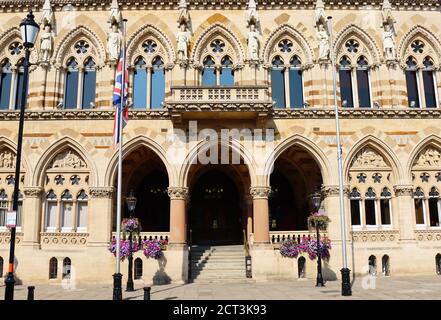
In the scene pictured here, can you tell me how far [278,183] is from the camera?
102ft

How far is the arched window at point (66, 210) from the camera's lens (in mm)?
25797

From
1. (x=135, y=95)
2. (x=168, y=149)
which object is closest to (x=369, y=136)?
(x=168, y=149)

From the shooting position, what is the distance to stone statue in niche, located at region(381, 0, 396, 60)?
2670 centimetres

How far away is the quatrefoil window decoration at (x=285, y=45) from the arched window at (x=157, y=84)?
7524 mm

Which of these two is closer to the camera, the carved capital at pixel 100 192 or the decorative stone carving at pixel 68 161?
the carved capital at pixel 100 192

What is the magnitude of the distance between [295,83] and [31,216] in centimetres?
1753

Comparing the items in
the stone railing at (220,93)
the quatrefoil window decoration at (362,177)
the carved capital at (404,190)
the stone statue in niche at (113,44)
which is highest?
the stone statue in niche at (113,44)

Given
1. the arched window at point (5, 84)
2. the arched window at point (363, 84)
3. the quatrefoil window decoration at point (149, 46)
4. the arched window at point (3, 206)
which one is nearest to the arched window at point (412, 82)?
the arched window at point (363, 84)

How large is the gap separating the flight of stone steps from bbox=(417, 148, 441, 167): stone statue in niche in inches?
477

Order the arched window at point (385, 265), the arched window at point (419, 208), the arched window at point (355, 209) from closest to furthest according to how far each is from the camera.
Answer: the arched window at point (385, 265)
the arched window at point (355, 209)
the arched window at point (419, 208)

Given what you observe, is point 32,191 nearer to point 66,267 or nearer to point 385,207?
point 66,267

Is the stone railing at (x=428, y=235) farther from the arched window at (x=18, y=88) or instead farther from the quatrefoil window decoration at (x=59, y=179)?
the arched window at (x=18, y=88)

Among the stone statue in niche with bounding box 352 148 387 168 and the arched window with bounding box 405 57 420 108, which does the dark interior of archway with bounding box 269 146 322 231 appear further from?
the arched window with bounding box 405 57 420 108

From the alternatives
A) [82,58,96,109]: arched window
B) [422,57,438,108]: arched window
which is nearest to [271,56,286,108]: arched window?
[422,57,438,108]: arched window
